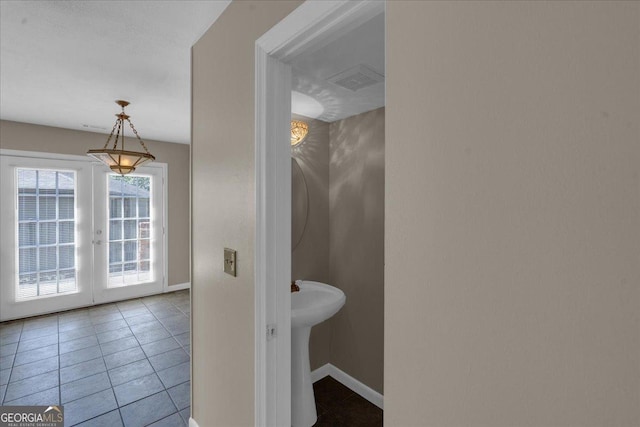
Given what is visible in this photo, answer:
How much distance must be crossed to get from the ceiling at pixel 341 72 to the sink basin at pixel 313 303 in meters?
1.29

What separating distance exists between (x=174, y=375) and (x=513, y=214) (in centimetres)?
292

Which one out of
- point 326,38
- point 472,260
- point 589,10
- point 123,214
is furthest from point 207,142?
point 123,214

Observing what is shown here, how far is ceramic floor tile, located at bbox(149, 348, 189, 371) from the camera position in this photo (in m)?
2.78

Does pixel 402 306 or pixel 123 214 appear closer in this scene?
pixel 402 306

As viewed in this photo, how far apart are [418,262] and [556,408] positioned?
33cm

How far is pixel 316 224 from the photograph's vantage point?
2.55 m

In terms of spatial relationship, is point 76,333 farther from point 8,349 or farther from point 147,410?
point 147,410

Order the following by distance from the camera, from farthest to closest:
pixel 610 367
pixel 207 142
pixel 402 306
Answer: pixel 207 142 → pixel 402 306 → pixel 610 367

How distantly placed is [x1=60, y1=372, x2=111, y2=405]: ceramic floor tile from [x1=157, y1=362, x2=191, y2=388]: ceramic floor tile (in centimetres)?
39

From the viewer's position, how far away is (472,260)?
0.62 meters

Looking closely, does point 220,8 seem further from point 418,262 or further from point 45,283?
point 45,283

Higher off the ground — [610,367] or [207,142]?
[207,142]

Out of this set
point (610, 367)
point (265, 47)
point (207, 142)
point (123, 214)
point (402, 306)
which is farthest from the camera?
point (123, 214)

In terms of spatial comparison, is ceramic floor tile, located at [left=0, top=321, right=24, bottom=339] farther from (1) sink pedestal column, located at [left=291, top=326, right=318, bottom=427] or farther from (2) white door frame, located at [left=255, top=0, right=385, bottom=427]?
(2) white door frame, located at [left=255, top=0, right=385, bottom=427]
